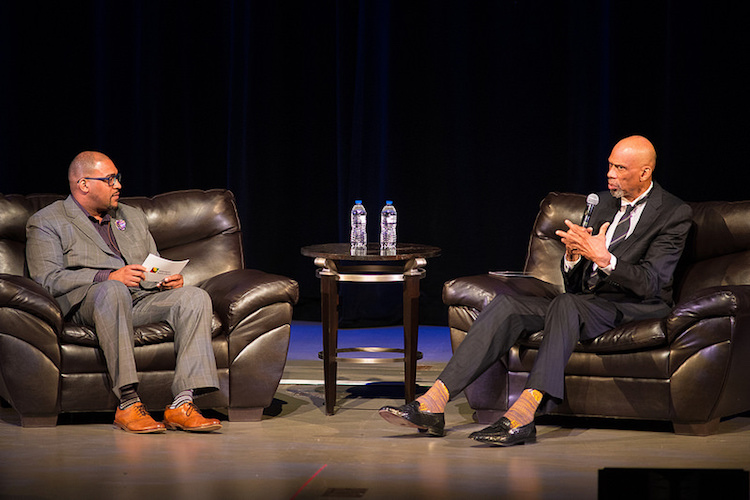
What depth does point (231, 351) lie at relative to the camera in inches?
159

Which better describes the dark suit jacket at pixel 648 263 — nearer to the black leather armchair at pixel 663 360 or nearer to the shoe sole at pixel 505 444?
the black leather armchair at pixel 663 360

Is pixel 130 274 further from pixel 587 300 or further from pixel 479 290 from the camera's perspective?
pixel 587 300

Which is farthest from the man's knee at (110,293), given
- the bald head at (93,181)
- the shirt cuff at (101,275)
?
the bald head at (93,181)

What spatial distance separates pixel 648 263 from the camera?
158 inches

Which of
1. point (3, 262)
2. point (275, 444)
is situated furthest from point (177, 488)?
point (3, 262)

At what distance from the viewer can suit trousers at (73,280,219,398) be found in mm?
3875

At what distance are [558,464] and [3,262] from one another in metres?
2.52

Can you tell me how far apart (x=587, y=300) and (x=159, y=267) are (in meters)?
1.75

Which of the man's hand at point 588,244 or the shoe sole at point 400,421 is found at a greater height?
the man's hand at point 588,244

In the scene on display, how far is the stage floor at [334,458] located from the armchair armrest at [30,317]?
13.7 inches

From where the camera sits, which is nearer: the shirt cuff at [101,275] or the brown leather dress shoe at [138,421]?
the brown leather dress shoe at [138,421]

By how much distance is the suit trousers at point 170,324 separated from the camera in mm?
3875

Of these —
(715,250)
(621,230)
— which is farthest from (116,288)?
(715,250)

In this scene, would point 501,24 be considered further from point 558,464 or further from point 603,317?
point 558,464
